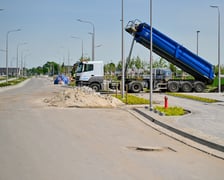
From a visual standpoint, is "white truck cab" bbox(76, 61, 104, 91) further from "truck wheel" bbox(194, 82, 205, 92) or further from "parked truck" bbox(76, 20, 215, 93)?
"truck wheel" bbox(194, 82, 205, 92)

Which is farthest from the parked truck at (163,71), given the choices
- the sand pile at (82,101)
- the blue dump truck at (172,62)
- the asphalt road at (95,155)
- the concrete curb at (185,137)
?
the asphalt road at (95,155)

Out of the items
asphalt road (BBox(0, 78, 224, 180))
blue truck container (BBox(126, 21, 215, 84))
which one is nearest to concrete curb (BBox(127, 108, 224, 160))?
asphalt road (BBox(0, 78, 224, 180))

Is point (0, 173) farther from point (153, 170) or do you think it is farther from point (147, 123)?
point (147, 123)

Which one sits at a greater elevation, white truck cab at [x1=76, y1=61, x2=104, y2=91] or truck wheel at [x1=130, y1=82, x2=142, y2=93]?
white truck cab at [x1=76, y1=61, x2=104, y2=91]

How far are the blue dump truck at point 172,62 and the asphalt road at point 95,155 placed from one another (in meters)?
21.5

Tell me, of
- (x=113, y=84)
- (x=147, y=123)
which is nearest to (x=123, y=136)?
(x=147, y=123)

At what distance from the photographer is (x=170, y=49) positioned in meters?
35.8

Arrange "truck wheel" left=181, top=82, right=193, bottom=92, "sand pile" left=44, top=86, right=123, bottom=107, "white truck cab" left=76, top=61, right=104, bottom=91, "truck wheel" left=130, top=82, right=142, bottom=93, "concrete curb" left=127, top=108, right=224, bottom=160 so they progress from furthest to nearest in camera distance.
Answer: "truck wheel" left=181, top=82, right=193, bottom=92 → "truck wheel" left=130, top=82, right=142, bottom=93 → "white truck cab" left=76, top=61, right=104, bottom=91 → "sand pile" left=44, top=86, right=123, bottom=107 → "concrete curb" left=127, top=108, right=224, bottom=160

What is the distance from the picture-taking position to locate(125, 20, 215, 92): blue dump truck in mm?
35487

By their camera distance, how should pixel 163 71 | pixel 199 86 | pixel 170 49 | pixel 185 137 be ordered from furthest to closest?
pixel 163 71
pixel 199 86
pixel 170 49
pixel 185 137

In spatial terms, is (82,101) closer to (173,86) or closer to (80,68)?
(80,68)

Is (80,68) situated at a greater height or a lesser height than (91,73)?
greater

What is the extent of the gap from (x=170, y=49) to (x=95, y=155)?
27.5m

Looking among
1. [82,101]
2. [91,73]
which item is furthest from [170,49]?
[82,101]
